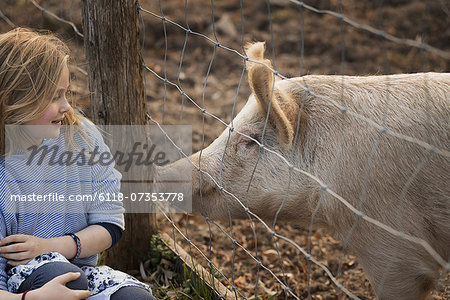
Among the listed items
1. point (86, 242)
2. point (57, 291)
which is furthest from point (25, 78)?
point (57, 291)

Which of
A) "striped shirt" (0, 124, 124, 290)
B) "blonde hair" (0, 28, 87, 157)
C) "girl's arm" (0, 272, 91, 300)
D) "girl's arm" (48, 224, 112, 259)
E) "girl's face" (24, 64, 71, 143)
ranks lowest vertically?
"girl's arm" (0, 272, 91, 300)

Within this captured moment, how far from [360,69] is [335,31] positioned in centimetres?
126

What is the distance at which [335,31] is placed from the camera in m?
7.20

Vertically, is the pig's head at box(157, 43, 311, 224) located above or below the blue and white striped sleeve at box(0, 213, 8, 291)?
above

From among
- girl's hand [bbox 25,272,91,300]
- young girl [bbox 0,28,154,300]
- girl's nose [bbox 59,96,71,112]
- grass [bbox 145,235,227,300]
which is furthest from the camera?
grass [bbox 145,235,227,300]

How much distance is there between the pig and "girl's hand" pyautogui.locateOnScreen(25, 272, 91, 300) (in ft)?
2.48

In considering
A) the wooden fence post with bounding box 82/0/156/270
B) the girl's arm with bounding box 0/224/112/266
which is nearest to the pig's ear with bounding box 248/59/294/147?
the wooden fence post with bounding box 82/0/156/270

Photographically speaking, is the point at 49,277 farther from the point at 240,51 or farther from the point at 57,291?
the point at 240,51

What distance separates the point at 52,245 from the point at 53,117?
539 millimetres

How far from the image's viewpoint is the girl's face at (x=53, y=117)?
235cm

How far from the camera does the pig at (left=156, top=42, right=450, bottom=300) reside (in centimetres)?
249

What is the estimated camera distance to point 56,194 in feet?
8.29

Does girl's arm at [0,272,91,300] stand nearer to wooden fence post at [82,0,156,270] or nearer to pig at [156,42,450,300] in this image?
pig at [156,42,450,300]

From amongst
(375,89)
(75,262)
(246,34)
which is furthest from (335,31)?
(75,262)
